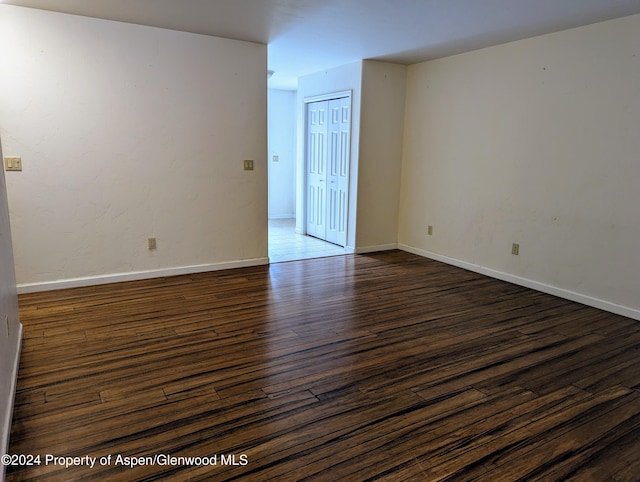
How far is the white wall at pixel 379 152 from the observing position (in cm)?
552

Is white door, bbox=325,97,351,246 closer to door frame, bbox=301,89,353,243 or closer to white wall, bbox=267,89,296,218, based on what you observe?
door frame, bbox=301,89,353,243

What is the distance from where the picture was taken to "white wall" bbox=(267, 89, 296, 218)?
8.34m

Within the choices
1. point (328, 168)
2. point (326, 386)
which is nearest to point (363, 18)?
point (328, 168)

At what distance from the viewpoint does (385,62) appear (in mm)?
5500

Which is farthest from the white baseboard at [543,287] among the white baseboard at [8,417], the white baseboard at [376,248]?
the white baseboard at [8,417]

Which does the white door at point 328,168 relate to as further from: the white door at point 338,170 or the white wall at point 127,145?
the white wall at point 127,145

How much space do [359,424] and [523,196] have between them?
3.28 metres

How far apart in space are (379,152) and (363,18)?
7.20 feet

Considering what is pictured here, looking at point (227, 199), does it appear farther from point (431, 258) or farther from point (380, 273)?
point (431, 258)

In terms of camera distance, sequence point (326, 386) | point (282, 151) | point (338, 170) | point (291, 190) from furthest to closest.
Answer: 1. point (291, 190)
2. point (282, 151)
3. point (338, 170)
4. point (326, 386)

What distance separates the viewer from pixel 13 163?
3773 mm

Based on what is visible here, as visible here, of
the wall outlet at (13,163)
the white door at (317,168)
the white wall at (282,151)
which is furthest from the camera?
the white wall at (282,151)

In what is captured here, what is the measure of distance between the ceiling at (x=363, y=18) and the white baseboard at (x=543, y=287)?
7.79 ft

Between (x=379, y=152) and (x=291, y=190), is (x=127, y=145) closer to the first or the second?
(x=379, y=152)
